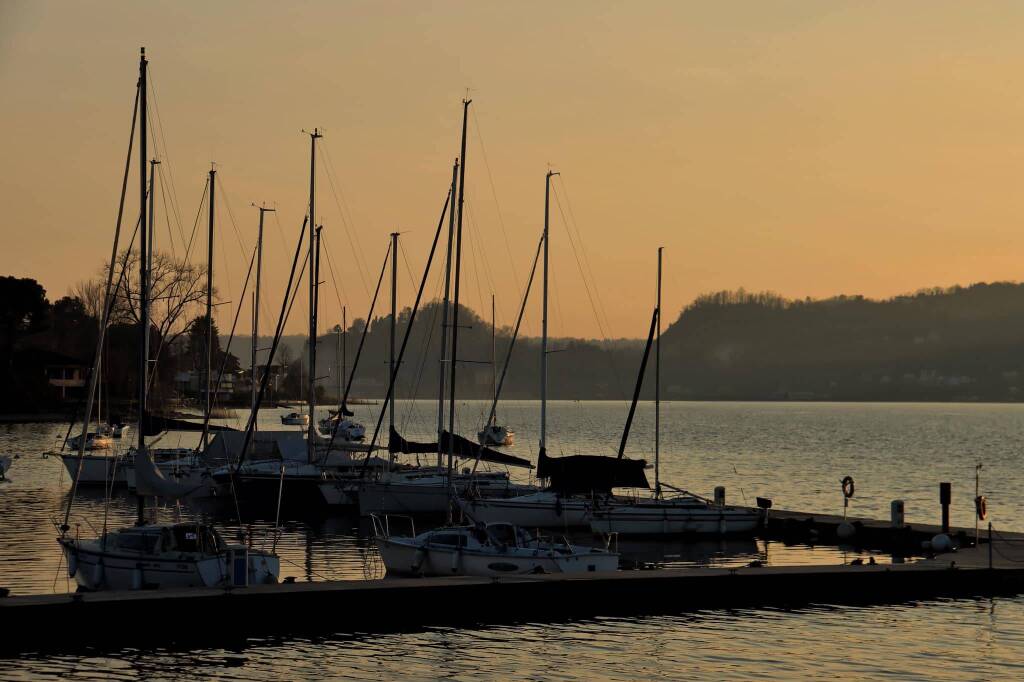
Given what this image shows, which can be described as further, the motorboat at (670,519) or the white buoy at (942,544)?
the motorboat at (670,519)

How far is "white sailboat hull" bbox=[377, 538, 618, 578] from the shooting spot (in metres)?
37.8

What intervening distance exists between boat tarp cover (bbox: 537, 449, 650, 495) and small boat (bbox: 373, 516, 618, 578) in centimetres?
1242

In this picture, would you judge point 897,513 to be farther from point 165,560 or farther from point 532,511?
point 165,560

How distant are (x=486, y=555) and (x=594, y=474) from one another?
48.3 feet

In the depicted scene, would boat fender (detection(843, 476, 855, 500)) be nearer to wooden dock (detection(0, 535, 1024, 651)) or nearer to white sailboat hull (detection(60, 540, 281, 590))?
wooden dock (detection(0, 535, 1024, 651))

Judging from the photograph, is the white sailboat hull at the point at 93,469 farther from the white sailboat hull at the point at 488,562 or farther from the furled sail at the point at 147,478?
the white sailboat hull at the point at 488,562

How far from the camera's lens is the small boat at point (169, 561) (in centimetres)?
3388

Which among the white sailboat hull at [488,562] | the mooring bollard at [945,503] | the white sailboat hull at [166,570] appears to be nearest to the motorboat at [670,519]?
the mooring bollard at [945,503]

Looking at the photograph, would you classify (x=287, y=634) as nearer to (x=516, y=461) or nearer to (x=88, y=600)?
(x=88, y=600)

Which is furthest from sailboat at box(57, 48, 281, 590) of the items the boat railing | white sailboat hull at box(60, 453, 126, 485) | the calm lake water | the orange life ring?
white sailboat hull at box(60, 453, 126, 485)

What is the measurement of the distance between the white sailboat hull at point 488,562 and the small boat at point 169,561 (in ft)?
16.7

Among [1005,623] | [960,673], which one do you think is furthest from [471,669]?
[1005,623]

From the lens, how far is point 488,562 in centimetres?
3788

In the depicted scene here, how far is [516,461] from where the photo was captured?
217 feet
